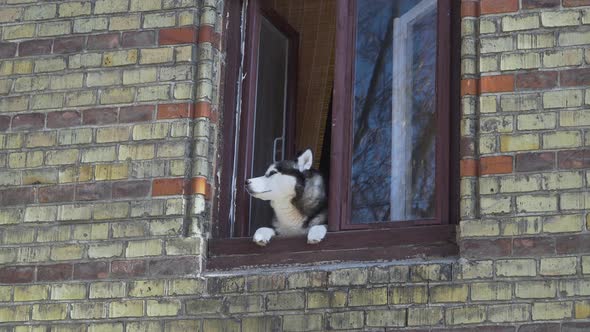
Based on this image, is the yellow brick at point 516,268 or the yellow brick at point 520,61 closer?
the yellow brick at point 516,268

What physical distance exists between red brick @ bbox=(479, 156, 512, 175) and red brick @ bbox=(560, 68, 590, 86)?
54 centimetres

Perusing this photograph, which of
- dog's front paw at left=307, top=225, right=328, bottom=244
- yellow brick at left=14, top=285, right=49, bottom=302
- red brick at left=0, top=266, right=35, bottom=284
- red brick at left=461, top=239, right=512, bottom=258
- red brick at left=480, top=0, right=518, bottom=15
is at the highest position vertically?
red brick at left=480, top=0, right=518, bottom=15

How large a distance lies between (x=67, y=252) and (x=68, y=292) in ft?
0.83

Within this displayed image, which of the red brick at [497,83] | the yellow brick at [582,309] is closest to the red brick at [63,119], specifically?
the red brick at [497,83]

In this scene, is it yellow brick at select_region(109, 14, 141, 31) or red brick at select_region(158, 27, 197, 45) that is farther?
yellow brick at select_region(109, 14, 141, 31)

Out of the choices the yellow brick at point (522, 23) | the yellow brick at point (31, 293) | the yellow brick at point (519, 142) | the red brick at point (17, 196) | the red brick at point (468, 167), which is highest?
the yellow brick at point (522, 23)

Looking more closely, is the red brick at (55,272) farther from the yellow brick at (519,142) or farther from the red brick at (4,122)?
the yellow brick at (519,142)

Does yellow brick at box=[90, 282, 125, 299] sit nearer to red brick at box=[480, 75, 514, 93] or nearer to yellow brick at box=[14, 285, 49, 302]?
yellow brick at box=[14, 285, 49, 302]

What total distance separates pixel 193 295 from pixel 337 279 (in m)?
0.88

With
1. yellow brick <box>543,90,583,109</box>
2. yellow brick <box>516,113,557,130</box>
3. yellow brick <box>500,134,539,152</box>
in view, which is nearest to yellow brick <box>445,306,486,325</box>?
yellow brick <box>500,134,539,152</box>

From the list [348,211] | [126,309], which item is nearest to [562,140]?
[348,211]

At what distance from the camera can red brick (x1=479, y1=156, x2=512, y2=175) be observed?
7.87 metres

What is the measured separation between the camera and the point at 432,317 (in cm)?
775

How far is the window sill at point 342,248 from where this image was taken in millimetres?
8039
